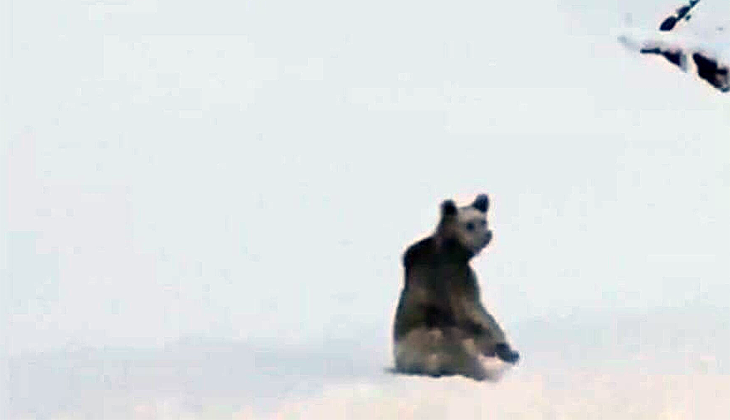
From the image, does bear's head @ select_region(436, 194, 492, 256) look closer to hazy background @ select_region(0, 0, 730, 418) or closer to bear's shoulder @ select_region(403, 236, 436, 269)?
bear's shoulder @ select_region(403, 236, 436, 269)

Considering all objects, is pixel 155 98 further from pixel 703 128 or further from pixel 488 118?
pixel 703 128

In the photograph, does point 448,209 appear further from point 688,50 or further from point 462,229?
point 688,50

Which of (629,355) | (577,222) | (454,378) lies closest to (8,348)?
(454,378)

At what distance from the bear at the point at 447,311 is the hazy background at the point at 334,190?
10cm

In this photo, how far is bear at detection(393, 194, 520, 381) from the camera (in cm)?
357

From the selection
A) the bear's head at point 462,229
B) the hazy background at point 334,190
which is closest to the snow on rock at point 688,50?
the hazy background at point 334,190

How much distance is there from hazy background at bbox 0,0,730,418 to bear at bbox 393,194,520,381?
0.10 m

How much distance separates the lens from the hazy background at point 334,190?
402 centimetres

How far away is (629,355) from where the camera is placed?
3816 mm

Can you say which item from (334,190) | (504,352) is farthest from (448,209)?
(334,190)

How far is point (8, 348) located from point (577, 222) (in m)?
2.56

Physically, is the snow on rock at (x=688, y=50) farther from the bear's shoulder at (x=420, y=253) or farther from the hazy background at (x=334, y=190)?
the bear's shoulder at (x=420, y=253)

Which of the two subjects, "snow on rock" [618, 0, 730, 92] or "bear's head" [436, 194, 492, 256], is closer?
"bear's head" [436, 194, 492, 256]

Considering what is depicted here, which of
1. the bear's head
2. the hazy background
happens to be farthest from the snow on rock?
the bear's head
